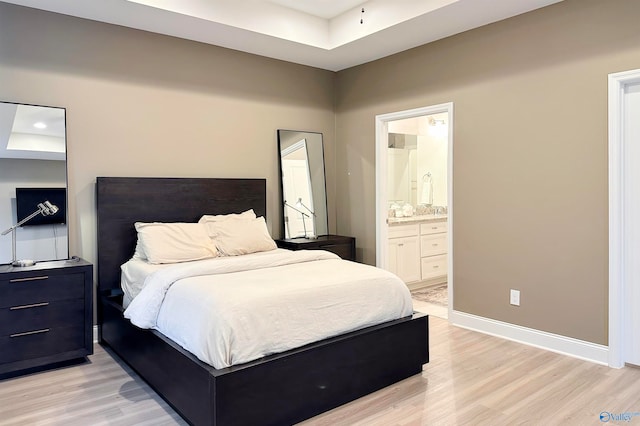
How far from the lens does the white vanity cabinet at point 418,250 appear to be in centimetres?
532

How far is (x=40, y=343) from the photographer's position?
123 inches

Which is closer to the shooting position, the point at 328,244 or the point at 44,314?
the point at 44,314

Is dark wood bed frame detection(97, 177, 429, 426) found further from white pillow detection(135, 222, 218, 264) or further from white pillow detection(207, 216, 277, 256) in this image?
white pillow detection(207, 216, 277, 256)

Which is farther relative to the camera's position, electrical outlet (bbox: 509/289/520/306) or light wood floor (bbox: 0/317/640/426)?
electrical outlet (bbox: 509/289/520/306)

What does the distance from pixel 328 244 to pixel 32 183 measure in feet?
8.95

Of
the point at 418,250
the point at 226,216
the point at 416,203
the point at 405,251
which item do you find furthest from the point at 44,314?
the point at 416,203

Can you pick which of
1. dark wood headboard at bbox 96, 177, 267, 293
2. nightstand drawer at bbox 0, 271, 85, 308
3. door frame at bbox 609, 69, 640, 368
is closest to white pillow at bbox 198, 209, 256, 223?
dark wood headboard at bbox 96, 177, 267, 293

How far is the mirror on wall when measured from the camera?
5.02 metres

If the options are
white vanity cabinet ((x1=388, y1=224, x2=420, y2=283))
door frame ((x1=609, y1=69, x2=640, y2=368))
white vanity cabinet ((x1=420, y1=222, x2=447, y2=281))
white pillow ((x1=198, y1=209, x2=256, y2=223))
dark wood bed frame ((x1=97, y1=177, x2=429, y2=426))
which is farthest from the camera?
white vanity cabinet ((x1=420, y1=222, x2=447, y2=281))

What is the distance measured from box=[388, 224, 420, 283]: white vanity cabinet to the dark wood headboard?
189 centimetres

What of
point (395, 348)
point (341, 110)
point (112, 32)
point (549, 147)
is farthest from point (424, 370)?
point (112, 32)

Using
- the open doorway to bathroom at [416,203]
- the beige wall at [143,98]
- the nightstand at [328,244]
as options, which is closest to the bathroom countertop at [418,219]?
the open doorway to bathroom at [416,203]

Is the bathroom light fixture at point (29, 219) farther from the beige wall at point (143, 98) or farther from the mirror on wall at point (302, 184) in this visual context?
the mirror on wall at point (302, 184)

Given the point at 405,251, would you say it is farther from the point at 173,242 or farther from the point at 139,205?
the point at 139,205
